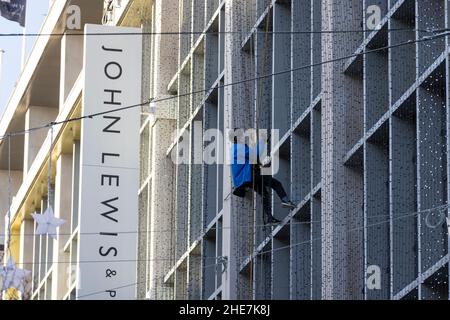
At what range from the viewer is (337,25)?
25609mm

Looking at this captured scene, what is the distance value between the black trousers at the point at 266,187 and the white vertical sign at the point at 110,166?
8.94 m

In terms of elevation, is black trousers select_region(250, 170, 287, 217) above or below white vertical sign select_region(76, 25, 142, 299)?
below

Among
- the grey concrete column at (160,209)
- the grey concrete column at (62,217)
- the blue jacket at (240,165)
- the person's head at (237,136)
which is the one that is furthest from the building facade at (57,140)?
the blue jacket at (240,165)

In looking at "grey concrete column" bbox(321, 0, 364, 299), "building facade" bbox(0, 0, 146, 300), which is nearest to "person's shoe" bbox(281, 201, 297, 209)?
"grey concrete column" bbox(321, 0, 364, 299)

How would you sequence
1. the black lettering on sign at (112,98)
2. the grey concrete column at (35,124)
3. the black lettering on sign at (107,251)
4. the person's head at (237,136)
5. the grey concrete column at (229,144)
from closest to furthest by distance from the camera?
the person's head at (237,136) < the grey concrete column at (229,144) < the black lettering on sign at (107,251) < the black lettering on sign at (112,98) < the grey concrete column at (35,124)

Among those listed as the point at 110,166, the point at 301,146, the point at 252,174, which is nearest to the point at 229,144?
the point at 252,174

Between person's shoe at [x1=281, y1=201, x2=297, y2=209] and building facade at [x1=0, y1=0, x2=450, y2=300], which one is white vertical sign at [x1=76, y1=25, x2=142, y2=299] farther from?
person's shoe at [x1=281, y1=201, x2=297, y2=209]

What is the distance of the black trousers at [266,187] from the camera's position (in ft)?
91.6

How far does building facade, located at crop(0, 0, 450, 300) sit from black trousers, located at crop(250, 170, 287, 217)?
28cm

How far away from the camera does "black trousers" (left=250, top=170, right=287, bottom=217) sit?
27906 mm

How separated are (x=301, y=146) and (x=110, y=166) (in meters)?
11.3

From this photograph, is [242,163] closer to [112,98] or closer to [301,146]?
[301,146]

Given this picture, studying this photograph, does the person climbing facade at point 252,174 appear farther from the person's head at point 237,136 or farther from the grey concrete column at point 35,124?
the grey concrete column at point 35,124
